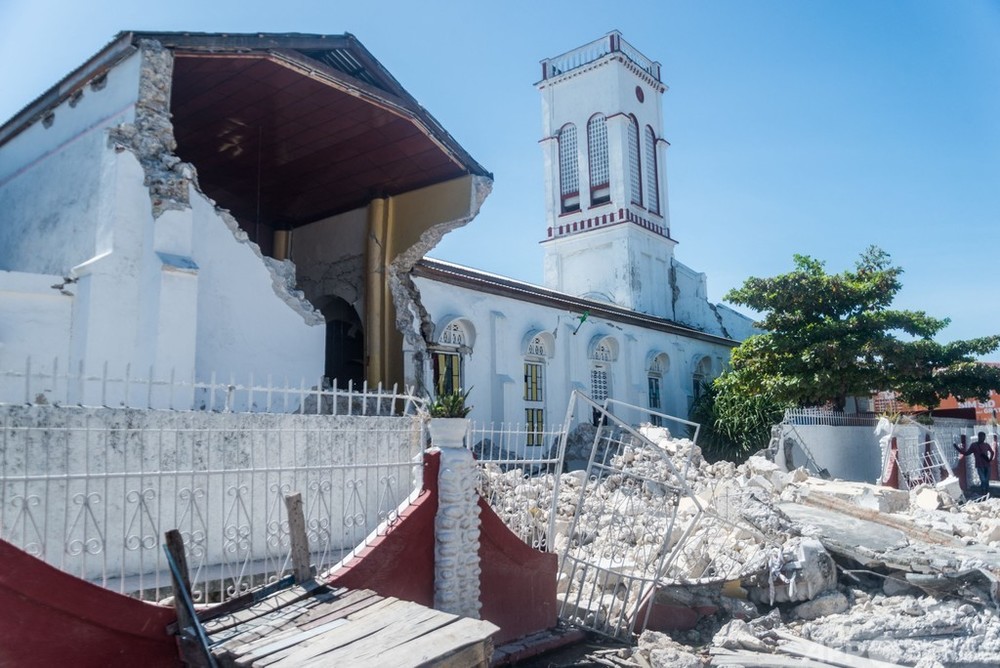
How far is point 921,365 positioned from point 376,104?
46.5 feet

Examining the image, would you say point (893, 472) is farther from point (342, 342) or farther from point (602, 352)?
point (342, 342)

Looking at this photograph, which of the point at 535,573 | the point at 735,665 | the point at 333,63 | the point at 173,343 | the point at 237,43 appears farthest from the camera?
the point at 333,63

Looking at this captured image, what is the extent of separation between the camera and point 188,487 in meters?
6.50

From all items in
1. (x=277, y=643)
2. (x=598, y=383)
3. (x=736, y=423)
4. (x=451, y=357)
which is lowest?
(x=277, y=643)

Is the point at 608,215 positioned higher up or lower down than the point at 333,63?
higher up

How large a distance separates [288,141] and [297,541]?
28.9ft

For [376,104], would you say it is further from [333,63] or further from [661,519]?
[661,519]

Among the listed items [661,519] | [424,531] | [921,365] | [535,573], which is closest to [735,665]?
[535,573]

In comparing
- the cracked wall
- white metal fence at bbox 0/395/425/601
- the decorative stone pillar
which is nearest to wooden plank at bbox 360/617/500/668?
white metal fence at bbox 0/395/425/601

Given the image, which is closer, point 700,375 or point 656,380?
point 656,380

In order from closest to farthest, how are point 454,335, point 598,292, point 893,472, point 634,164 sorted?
point 893,472, point 454,335, point 598,292, point 634,164

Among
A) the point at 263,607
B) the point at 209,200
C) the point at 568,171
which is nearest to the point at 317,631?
the point at 263,607

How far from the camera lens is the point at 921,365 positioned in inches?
706

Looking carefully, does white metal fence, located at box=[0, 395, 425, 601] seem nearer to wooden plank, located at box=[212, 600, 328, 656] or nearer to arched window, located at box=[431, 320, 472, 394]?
wooden plank, located at box=[212, 600, 328, 656]
